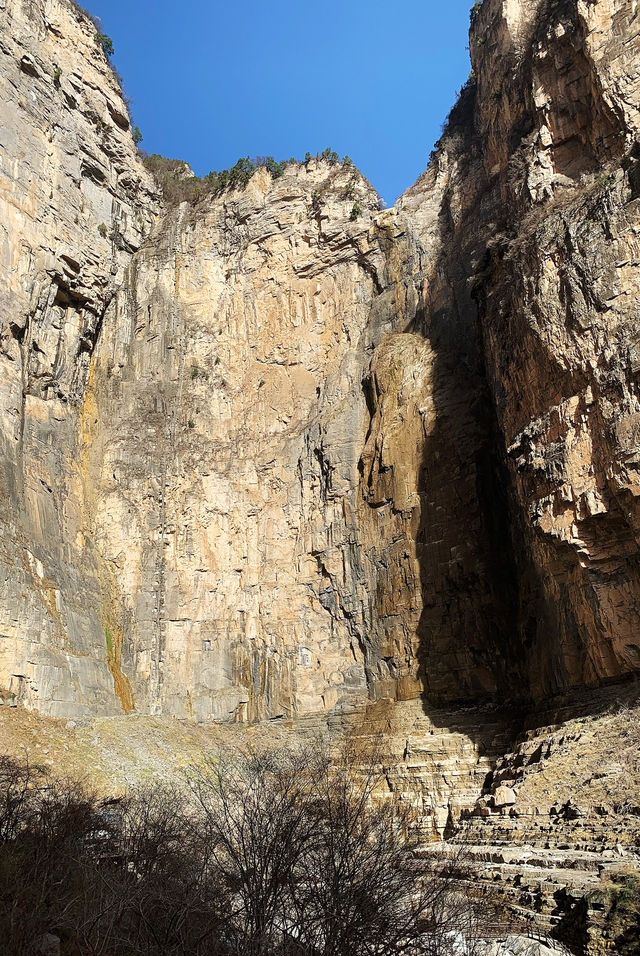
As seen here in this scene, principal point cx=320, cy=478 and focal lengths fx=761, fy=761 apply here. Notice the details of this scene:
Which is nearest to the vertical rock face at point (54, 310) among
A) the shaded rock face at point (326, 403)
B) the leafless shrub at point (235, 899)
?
the shaded rock face at point (326, 403)

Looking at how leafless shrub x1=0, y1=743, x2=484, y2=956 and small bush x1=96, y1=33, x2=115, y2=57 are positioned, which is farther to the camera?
small bush x1=96, y1=33, x2=115, y2=57

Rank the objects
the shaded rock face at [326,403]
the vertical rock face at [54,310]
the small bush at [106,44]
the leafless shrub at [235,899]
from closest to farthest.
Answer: the leafless shrub at [235,899] → the shaded rock face at [326,403] → the vertical rock face at [54,310] → the small bush at [106,44]

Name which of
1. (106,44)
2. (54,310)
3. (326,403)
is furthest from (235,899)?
(106,44)

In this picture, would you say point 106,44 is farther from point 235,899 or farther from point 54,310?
point 235,899

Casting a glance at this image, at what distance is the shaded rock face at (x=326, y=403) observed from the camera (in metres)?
21.3

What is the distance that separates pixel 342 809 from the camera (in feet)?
37.3

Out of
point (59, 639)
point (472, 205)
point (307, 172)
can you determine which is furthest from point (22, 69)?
point (59, 639)

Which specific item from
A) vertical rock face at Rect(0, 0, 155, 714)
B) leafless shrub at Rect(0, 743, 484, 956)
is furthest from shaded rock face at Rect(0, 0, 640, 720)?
leafless shrub at Rect(0, 743, 484, 956)

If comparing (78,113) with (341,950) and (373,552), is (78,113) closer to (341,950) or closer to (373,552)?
(373,552)

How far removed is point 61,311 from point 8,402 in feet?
20.2

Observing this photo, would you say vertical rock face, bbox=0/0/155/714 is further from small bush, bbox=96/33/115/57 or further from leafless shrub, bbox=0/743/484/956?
leafless shrub, bbox=0/743/484/956

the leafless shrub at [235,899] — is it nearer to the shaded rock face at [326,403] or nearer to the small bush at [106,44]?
the shaded rock face at [326,403]

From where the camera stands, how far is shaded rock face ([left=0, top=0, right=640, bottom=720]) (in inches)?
839

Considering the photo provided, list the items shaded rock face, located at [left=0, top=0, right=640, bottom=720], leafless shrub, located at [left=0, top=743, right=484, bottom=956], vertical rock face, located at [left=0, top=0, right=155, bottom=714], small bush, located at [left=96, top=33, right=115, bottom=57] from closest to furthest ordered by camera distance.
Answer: leafless shrub, located at [left=0, top=743, right=484, bottom=956]
shaded rock face, located at [left=0, top=0, right=640, bottom=720]
vertical rock face, located at [left=0, top=0, right=155, bottom=714]
small bush, located at [left=96, top=33, right=115, bottom=57]
